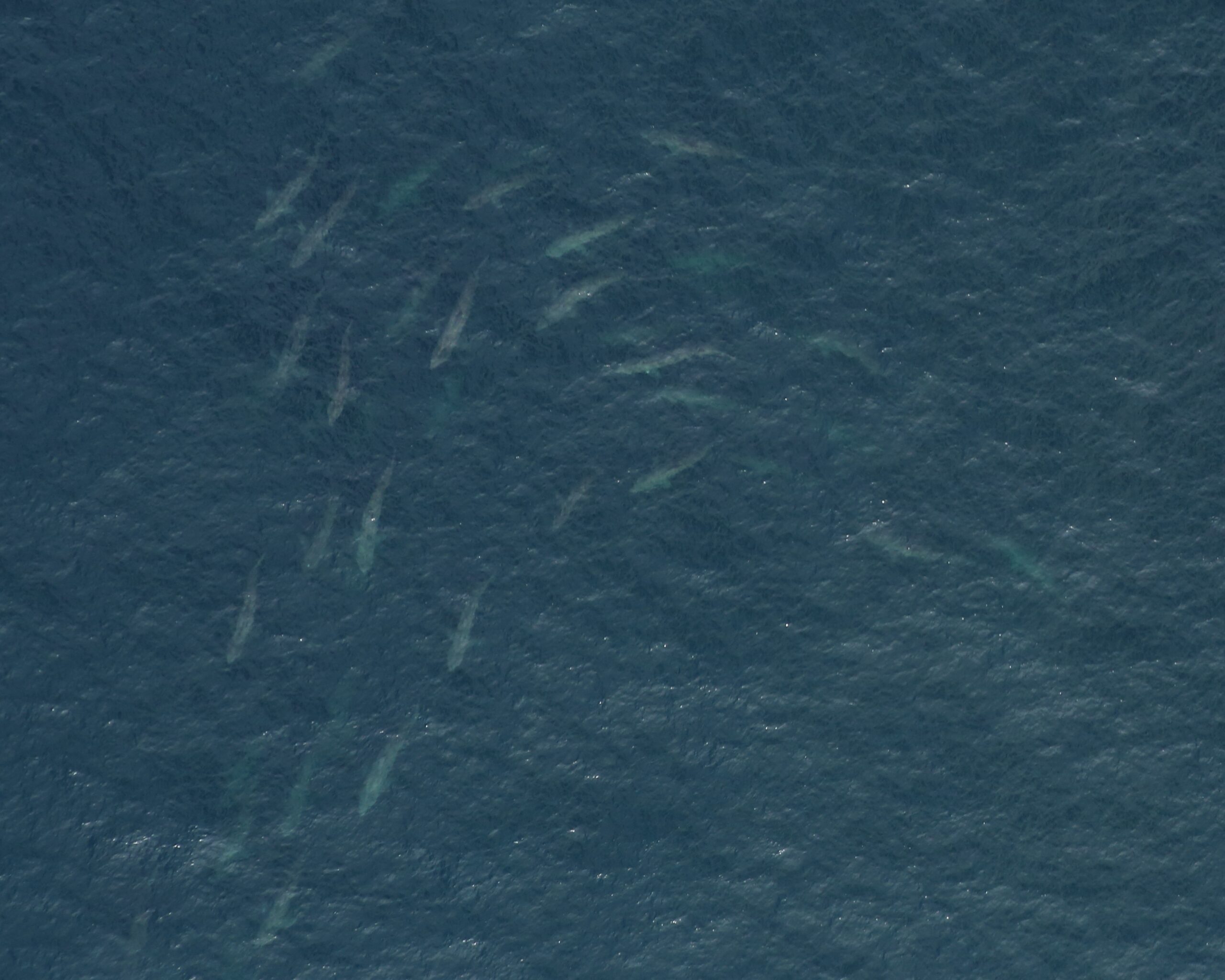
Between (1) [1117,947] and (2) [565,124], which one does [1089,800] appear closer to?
(1) [1117,947]

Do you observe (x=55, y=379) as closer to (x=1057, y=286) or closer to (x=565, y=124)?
(x=565, y=124)

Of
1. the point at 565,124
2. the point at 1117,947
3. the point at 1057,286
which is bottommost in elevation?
the point at 1117,947

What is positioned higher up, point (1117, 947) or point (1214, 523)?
point (1214, 523)

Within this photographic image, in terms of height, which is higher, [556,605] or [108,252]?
[108,252]

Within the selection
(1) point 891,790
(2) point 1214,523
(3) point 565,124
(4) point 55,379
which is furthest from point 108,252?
(2) point 1214,523

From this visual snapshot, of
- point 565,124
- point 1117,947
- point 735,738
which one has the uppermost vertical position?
point 565,124

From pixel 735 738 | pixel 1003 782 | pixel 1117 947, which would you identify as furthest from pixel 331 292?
pixel 1117 947
